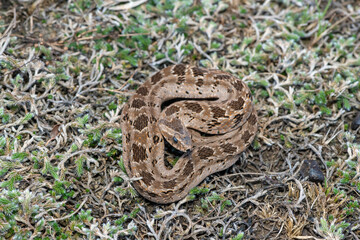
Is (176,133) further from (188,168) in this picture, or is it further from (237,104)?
(237,104)

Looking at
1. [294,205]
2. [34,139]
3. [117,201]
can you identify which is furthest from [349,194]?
[34,139]

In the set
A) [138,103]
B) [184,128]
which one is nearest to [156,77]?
[138,103]

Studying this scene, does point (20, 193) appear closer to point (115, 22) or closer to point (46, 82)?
point (46, 82)

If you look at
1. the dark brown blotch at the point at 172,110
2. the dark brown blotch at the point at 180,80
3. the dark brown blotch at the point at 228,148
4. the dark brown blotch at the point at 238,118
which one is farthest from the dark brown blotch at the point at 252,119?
the dark brown blotch at the point at 180,80

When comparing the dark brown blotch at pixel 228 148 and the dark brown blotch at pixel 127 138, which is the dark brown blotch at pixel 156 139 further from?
the dark brown blotch at pixel 228 148

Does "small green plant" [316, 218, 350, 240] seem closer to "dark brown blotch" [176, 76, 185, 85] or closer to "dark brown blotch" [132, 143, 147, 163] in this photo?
"dark brown blotch" [132, 143, 147, 163]

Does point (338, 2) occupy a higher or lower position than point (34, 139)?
higher

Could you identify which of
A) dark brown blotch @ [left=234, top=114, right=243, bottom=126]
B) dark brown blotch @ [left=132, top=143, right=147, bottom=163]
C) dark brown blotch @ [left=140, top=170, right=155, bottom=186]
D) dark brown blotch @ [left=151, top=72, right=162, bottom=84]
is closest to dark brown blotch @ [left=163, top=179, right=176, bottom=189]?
dark brown blotch @ [left=140, top=170, right=155, bottom=186]
